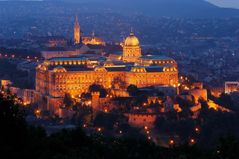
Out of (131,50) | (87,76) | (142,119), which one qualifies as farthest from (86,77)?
(131,50)

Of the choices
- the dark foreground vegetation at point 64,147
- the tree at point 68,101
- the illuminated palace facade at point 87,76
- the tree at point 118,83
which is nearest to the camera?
the dark foreground vegetation at point 64,147

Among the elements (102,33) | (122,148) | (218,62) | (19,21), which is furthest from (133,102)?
(19,21)

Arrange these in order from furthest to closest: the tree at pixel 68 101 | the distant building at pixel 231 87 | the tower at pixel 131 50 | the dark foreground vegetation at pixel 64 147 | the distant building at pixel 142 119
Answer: the distant building at pixel 231 87 → the tower at pixel 131 50 → the tree at pixel 68 101 → the distant building at pixel 142 119 → the dark foreground vegetation at pixel 64 147

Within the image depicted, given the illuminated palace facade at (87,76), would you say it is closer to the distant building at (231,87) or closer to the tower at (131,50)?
the tower at (131,50)

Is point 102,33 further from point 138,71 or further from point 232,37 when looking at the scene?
point 138,71

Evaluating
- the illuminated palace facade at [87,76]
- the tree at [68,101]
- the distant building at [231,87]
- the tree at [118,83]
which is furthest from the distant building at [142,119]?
the distant building at [231,87]
